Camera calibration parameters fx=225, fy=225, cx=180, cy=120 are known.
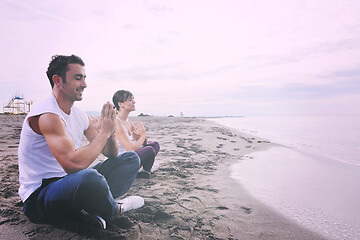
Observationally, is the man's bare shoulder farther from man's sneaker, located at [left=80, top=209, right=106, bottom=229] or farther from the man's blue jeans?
man's sneaker, located at [left=80, top=209, right=106, bottom=229]

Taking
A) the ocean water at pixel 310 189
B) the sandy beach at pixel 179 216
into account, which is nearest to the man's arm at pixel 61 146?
the sandy beach at pixel 179 216

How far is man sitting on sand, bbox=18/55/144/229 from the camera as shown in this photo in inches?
67.9

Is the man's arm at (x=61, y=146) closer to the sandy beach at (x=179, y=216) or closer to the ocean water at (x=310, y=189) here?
the sandy beach at (x=179, y=216)

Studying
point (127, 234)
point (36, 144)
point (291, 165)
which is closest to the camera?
point (36, 144)

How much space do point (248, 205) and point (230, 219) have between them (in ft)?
1.75

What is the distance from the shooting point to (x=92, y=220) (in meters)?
1.87

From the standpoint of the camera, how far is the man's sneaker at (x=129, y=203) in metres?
2.34

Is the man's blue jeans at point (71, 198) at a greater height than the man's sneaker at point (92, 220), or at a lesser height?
greater

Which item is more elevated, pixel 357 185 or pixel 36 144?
pixel 36 144

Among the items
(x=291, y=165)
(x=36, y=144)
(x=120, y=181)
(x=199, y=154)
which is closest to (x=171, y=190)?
(x=120, y=181)

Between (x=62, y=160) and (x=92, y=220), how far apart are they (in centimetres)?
58

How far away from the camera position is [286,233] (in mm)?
2240

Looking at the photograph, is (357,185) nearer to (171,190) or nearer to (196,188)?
(196,188)

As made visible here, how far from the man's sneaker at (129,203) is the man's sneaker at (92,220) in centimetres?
41
